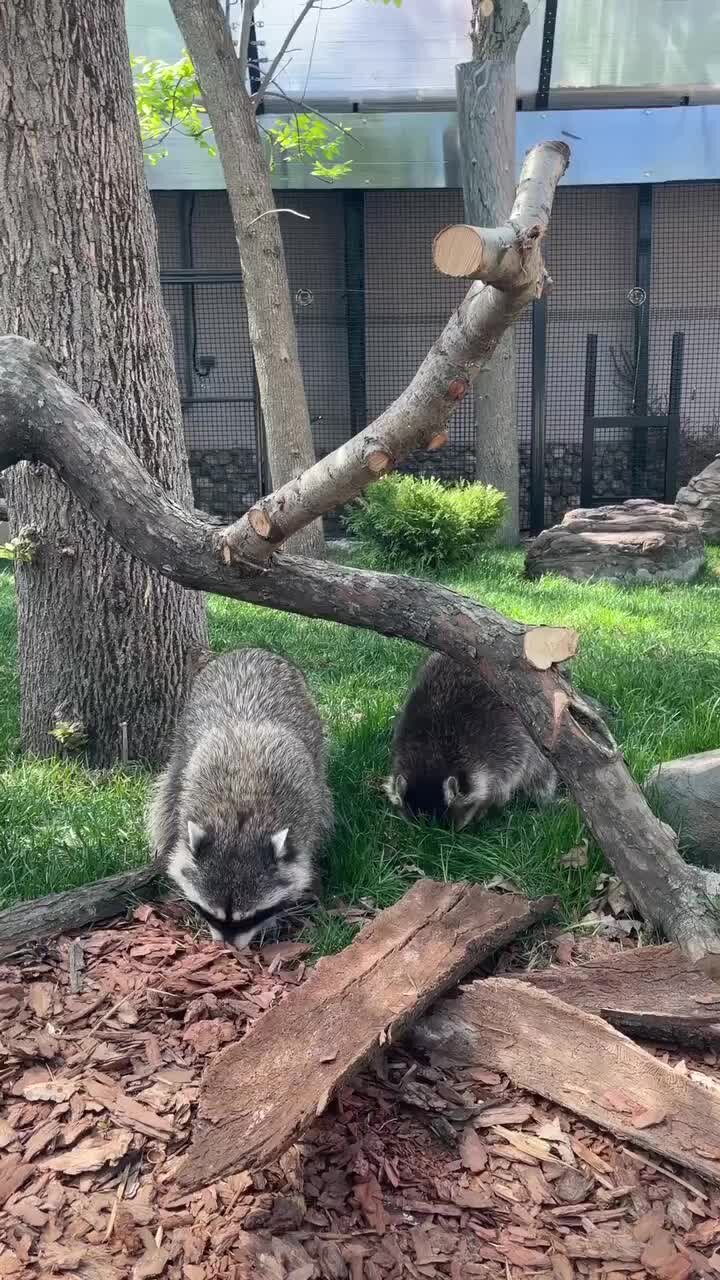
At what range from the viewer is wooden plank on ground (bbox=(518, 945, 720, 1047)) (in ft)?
9.70

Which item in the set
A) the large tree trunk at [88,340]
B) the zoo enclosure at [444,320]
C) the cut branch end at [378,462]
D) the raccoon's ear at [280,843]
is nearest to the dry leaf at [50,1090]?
the raccoon's ear at [280,843]

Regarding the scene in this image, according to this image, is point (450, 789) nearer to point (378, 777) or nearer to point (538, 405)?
point (378, 777)

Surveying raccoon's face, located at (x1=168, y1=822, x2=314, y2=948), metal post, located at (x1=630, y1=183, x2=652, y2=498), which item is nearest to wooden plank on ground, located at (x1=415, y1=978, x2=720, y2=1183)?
raccoon's face, located at (x1=168, y1=822, x2=314, y2=948)

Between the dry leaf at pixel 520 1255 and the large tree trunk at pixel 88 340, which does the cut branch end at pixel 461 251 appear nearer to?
the dry leaf at pixel 520 1255

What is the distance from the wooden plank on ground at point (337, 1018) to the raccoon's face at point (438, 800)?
78cm

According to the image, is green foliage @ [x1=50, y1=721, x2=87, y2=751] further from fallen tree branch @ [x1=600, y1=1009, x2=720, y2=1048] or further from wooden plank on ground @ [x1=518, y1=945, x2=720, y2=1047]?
fallen tree branch @ [x1=600, y1=1009, x2=720, y2=1048]

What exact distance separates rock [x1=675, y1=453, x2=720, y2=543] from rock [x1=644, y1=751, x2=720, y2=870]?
841cm

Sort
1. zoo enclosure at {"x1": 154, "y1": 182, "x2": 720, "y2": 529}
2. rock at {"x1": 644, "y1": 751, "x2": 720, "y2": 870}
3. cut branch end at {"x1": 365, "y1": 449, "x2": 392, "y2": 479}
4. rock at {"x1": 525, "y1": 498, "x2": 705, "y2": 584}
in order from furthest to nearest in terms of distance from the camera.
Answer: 1. zoo enclosure at {"x1": 154, "y1": 182, "x2": 720, "y2": 529}
2. rock at {"x1": 525, "y1": 498, "x2": 705, "y2": 584}
3. rock at {"x1": 644, "y1": 751, "x2": 720, "y2": 870}
4. cut branch end at {"x1": 365, "y1": 449, "x2": 392, "y2": 479}

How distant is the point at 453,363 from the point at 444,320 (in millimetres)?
12840

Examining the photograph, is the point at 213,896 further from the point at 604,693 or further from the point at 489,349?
the point at 604,693

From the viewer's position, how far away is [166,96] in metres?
11.6

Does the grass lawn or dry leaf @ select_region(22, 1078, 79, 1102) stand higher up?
the grass lawn

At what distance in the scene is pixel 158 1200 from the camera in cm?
246

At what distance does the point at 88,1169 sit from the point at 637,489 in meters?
13.4
